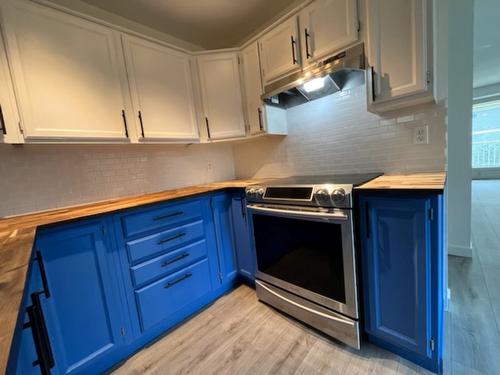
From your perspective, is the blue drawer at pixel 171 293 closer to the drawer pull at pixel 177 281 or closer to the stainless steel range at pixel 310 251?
the drawer pull at pixel 177 281

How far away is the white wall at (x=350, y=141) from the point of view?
1.56 meters

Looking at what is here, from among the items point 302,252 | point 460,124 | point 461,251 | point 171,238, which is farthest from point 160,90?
point 461,251

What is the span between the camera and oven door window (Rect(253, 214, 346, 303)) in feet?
4.56

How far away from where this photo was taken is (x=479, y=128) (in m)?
7.20

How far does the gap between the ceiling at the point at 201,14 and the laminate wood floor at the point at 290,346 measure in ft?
8.13

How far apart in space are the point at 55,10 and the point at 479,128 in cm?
1011

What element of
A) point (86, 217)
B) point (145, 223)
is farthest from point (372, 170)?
point (86, 217)

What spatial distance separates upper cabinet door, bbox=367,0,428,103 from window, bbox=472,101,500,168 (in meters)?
8.18

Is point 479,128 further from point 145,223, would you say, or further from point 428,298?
point 145,223

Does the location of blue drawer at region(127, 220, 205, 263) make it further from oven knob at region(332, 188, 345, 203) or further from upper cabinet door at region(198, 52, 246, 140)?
oven knob at region(332, 188, 345, 203)

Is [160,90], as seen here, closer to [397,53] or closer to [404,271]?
[397,53]

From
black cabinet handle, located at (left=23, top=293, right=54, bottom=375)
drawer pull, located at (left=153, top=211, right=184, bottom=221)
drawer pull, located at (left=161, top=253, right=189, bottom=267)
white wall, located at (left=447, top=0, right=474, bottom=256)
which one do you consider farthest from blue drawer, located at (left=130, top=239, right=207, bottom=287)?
white wall, located at (left=447, top=0, right=474, bottom=256)

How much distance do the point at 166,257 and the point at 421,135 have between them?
1935 mm

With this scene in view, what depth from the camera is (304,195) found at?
1.44 metres
